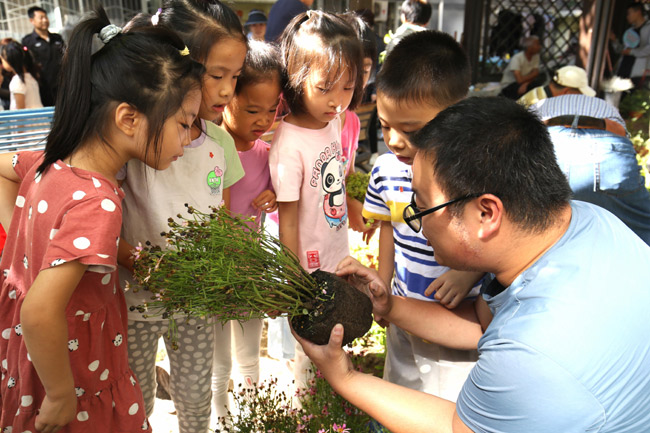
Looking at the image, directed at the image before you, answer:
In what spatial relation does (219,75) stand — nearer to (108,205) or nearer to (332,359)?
(108,205)

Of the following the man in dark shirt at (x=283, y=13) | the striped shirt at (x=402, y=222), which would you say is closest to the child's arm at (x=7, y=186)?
the striped shirt at (x=402, y=222)

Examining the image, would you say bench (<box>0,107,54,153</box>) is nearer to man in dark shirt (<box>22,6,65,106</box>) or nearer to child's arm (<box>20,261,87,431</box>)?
child's arm (<box>20,261,87,431</box>)

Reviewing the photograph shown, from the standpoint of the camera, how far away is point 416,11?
6.38 meters

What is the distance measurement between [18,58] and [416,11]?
4920mm

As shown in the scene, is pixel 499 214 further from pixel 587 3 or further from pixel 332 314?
pixel 587 3

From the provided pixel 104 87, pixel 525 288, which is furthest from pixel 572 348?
pixel 104 87

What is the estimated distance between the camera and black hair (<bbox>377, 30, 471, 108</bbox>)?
2.08 m

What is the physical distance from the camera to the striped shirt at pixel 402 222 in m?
2.17

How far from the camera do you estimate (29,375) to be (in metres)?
1.64

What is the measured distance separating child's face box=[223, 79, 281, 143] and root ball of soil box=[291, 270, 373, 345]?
0.89 m

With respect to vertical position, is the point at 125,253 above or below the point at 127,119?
below

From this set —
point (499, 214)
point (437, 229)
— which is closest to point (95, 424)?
point (437, 229)

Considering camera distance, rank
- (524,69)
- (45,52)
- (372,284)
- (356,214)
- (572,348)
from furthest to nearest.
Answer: (524,69) → (45,52) → (356,214) → (372,284) → (572,348)

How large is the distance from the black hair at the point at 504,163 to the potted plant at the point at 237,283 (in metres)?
0.52
